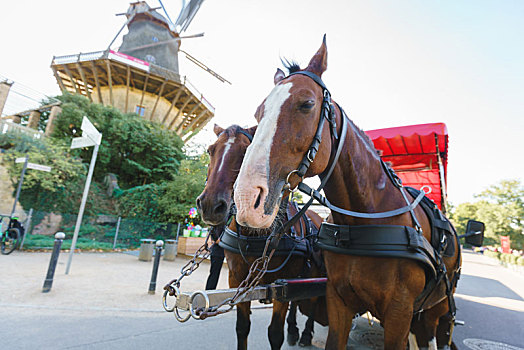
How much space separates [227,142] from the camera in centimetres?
261

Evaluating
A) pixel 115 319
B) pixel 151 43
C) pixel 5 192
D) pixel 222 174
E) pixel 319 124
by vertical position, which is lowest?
pixel 115 319

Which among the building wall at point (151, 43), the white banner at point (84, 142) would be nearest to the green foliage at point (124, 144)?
the white banner at point (84, 142)

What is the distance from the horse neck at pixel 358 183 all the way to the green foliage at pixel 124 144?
17447 mm

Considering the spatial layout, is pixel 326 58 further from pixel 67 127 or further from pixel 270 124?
pixel 67 127

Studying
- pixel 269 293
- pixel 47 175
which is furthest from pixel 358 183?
A: pixel 47 175

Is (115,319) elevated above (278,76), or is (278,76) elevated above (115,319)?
(278,76)

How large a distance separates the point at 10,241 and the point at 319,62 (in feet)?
38.6

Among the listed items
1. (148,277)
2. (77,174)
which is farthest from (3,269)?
(77,174)

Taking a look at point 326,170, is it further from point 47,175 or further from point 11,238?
point 47,175

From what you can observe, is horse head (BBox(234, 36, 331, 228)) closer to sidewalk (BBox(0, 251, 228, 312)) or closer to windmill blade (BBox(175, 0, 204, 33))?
sidewalk (BBox(0, 251, 228, 312))

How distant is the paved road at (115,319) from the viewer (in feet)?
11.4

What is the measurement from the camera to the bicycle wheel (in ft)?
29.5

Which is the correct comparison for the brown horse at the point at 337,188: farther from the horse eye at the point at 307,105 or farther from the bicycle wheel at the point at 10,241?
the bicycle wheel at the point at 10,241

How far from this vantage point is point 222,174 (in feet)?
7.64
